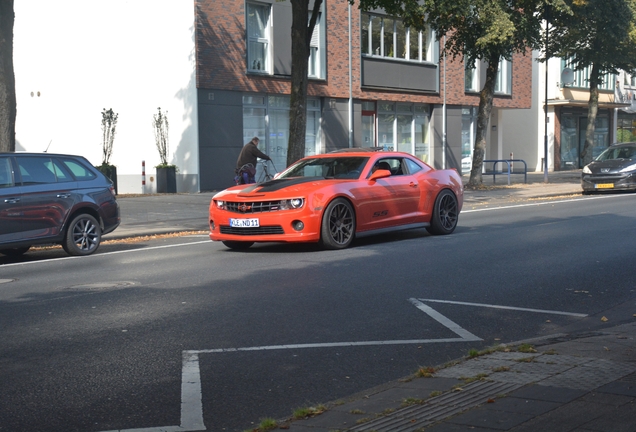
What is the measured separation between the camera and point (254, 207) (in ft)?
39.7

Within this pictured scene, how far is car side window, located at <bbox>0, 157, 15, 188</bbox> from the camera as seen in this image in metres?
11.9

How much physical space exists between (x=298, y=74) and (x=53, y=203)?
8.28 m

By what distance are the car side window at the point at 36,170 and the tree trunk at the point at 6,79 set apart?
2.92 m

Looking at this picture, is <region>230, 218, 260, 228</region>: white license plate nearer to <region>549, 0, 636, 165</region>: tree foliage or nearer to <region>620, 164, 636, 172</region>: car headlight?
<region>620, 164, 636, 172</region>: car headlight

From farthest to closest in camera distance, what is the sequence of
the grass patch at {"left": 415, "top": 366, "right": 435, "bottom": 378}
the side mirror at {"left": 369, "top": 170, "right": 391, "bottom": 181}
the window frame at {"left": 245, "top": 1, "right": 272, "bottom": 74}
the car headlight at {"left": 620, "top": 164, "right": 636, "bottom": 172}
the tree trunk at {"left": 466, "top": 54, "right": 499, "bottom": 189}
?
the tree trunk at {"left": 466, "top": 54, "right": 499, "bottom": 189} → the window frame at {"left": 245, "top": 1, "right": 272, "bottom": 74} → the car headlight at {"left": 620, "top": 164, "right": 636, "bottom": 172} → the side mirror at {"left": 369, "top": 170, "right": 391, "bottom": 181} → the grass patch at {"left": 415, "top": 366, "right": 435, "bottom": 378}

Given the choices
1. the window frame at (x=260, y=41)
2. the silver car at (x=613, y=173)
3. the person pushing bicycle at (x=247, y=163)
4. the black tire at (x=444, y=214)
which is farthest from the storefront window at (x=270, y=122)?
the black tire at (x=444, y=214)

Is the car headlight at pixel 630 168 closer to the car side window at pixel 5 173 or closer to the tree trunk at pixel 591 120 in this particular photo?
the tree trunk at pixel 591 120

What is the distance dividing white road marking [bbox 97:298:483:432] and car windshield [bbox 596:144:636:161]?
21578 mm

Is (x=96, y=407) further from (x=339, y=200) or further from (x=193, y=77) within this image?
(x=193, y=77)

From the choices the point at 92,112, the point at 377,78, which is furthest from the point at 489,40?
the point at 92,112

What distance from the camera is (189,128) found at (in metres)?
27.2

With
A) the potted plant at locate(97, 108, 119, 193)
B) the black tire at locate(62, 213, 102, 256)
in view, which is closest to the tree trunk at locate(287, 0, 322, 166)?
the black tire at locate(62, 213, 102, 256)

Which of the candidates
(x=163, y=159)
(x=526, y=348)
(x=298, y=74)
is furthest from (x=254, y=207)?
(x=163, y=159)

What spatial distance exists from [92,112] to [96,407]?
26061 mm
